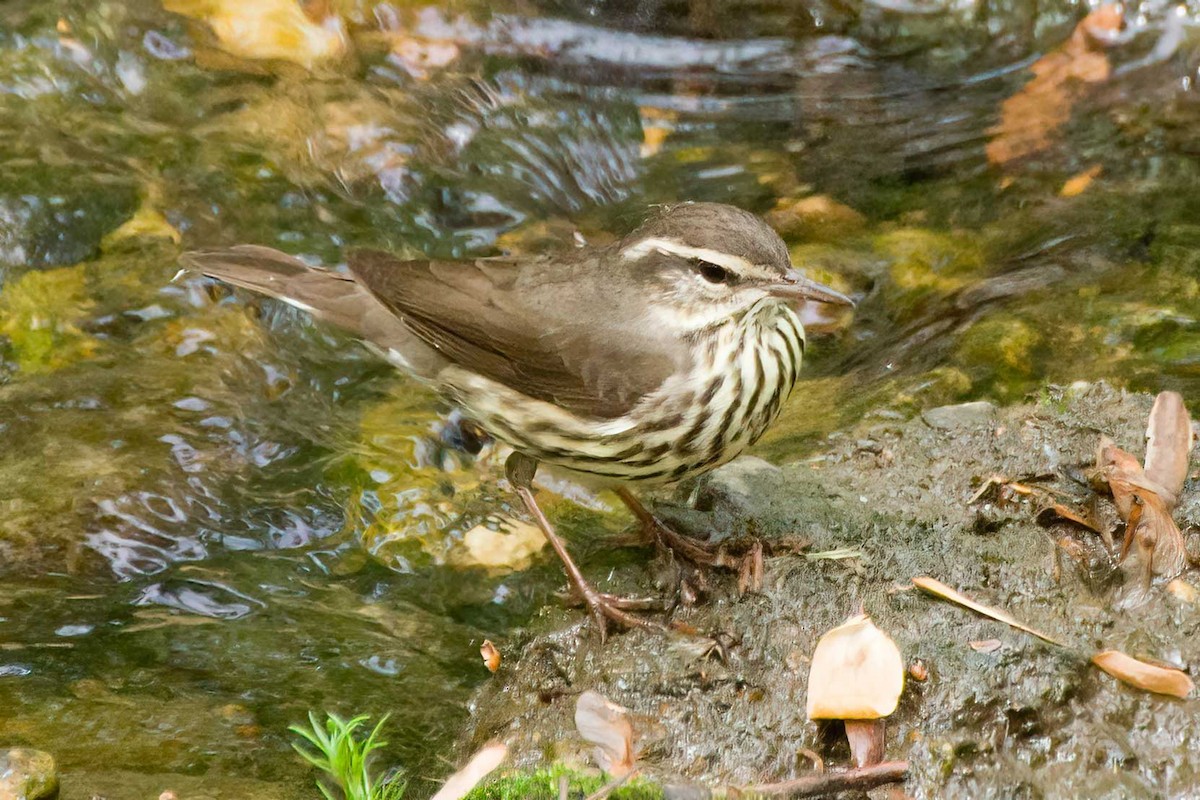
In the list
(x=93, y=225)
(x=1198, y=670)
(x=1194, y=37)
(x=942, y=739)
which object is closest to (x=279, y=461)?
(x=93, y=225)

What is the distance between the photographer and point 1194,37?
692cm

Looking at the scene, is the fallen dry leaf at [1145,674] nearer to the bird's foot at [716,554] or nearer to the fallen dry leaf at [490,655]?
the bird's foot at [716,554]

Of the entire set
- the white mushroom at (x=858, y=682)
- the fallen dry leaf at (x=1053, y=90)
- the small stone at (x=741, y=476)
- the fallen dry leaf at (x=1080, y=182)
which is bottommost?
the small stone at (x=741, y=476)

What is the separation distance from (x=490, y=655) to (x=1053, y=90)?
16.4ft

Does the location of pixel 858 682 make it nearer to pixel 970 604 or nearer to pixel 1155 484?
pixel 970 604

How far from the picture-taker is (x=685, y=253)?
399 cm

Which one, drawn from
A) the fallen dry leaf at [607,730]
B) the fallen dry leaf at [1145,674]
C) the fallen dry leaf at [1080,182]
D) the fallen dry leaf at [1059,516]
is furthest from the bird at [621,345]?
the fallen dry leaf at [1080,182]

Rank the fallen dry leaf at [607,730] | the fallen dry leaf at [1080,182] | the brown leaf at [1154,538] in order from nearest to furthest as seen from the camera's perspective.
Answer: the fallen dry leaf at [607,730] → the brown leaf at [1154,538] → the fallen dry leaf at [1080,182]

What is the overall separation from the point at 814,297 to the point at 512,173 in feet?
11.6

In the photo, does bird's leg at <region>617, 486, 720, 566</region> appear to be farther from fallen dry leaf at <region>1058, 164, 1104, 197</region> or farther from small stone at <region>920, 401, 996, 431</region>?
fallen dry leaf at <region>1058, 164, 1104, 197</region>

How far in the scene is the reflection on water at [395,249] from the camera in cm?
416

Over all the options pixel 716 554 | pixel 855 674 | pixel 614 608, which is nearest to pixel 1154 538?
pixel 855 674

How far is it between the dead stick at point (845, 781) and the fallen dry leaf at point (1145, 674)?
23.8 inches

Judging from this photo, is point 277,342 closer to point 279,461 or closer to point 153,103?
point 279,461
